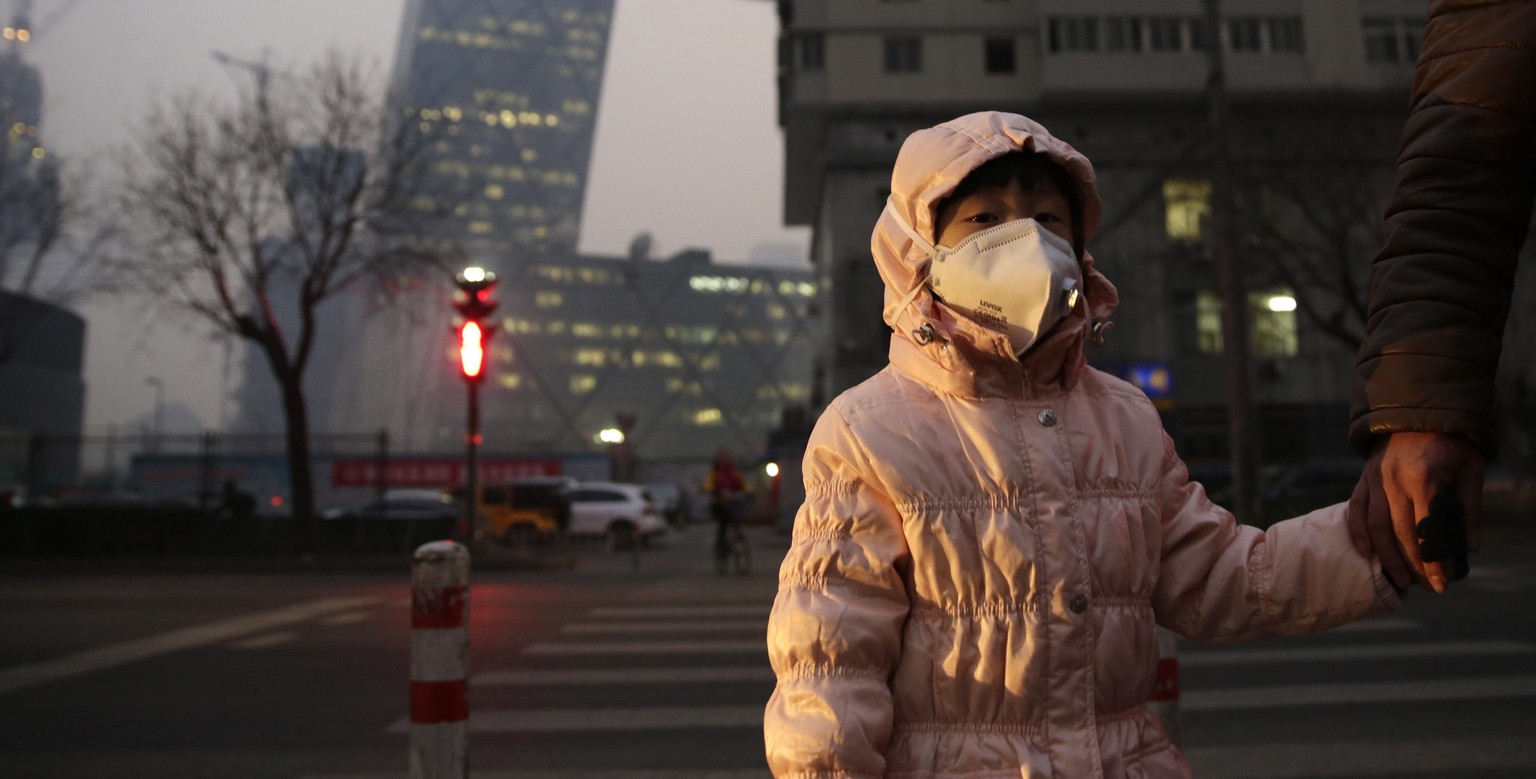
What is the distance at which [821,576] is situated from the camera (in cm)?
164

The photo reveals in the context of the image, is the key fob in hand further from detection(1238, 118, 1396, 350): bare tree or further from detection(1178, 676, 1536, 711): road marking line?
detection(1238, 118, 1396, 350): bare tree

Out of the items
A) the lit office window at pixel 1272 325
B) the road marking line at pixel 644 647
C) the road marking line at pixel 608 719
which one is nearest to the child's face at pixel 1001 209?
the road marking line at pixel 608 719


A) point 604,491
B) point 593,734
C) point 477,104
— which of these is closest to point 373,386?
point 477,104

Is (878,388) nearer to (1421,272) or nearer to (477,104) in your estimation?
(1421,272)

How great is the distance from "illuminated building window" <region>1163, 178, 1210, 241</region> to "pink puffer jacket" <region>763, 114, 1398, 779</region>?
24.5 metres

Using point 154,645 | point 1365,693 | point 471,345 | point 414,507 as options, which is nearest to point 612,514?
point 414,507

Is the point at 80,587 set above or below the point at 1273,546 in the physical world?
below

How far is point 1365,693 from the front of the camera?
6195 millimetres

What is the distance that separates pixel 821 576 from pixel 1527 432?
40042mm

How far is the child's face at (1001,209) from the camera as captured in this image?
68.5 inches

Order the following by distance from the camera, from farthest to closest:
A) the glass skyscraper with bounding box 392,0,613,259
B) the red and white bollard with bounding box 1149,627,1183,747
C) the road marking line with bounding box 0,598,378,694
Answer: the glass skyscraper with bounding box 392,0,613,259 → the road marking line with bounding box 0,598,378,694 → the red and white bollard with bounding box 1149,627,1183,747

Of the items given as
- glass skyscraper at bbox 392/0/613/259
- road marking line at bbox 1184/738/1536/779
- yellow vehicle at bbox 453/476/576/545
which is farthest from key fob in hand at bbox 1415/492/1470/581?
glass skyscraper at bbox 392/0/613/259

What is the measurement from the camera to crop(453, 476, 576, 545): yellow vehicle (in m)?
25.2

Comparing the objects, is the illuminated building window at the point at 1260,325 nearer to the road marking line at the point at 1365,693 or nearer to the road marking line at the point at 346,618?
the road marking line at the point at 1365,693
